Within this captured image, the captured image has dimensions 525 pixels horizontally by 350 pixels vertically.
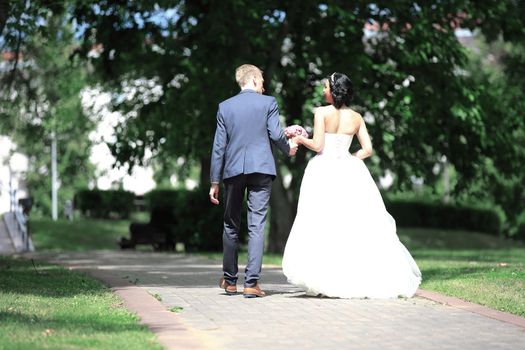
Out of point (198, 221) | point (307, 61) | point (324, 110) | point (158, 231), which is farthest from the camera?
point (158, 231)

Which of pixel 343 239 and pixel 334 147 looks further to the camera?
pixel 334 147

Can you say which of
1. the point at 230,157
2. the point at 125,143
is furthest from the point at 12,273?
the point at 125,143

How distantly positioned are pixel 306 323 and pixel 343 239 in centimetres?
226

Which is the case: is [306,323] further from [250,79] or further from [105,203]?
[105,203]

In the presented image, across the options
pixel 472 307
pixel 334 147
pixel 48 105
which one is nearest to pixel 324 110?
pixel 334 147

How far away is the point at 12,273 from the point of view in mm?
14016

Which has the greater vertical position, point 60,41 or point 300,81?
point 60,41

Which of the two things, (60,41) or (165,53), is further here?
(60,41)

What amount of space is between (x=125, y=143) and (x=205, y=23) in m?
4.52

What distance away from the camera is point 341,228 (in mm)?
10602

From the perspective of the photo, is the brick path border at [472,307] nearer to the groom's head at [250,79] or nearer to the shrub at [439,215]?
the groom's head at [250,79]

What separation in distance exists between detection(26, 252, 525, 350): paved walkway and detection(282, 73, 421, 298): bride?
255 mm

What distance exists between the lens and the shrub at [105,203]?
147 feet

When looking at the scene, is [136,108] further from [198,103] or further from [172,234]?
[198,103]
